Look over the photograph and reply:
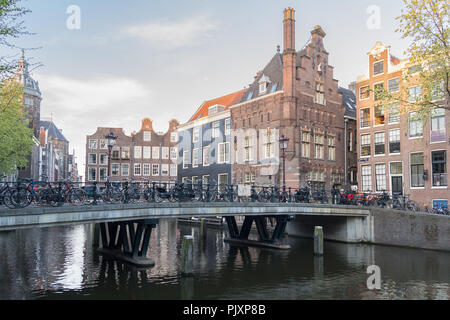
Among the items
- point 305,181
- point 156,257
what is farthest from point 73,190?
point 305,181

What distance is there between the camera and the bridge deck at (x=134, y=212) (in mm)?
11992

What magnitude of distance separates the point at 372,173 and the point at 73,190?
92.5 feet

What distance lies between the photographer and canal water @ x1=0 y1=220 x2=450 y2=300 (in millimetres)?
13773

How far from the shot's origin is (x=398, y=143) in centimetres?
3291

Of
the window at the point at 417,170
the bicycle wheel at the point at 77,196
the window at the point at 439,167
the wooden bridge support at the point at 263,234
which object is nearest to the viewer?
the bicycle wheel at the point at 77,196

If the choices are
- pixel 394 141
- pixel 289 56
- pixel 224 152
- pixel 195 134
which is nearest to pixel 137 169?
pixel 195 134

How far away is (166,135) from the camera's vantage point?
62.2 meters

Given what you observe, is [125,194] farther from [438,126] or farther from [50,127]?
[50,127]

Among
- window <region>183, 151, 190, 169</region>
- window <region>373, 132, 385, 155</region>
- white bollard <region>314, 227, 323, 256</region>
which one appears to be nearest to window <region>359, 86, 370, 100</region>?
window <region>373, 132, 385, 155</region>

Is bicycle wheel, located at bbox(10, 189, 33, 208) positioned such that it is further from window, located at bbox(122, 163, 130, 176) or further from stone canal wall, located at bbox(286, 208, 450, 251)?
window, located at bbox(122, 163, 130, 176)

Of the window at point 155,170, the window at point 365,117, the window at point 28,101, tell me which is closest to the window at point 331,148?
the window at point 365,117

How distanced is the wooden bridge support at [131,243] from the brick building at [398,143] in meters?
18.8

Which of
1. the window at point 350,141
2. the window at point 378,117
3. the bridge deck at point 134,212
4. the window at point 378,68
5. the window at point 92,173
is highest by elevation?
the window at point 378,68

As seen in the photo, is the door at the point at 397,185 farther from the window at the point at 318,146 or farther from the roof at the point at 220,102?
the roof at the point at 220,102
